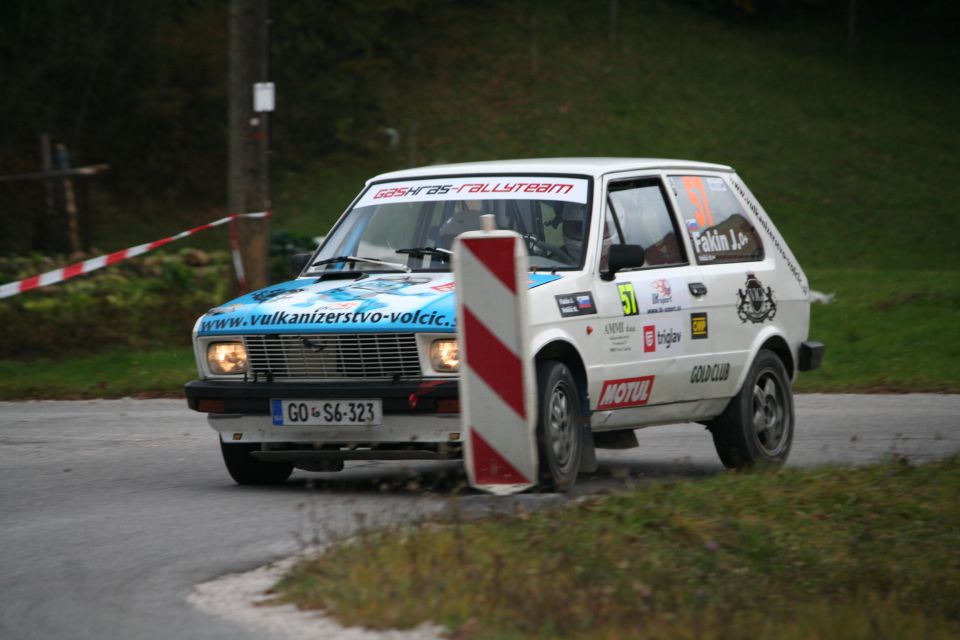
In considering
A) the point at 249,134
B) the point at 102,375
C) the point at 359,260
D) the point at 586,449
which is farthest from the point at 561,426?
the point at 249,134

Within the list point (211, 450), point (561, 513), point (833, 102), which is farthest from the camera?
point (833, 102)

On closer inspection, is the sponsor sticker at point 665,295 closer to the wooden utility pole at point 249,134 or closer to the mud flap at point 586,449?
the mud flap at point 586,449

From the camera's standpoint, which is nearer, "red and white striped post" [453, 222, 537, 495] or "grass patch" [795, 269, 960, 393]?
"red and white striped post" [453, 222, 537, 495]

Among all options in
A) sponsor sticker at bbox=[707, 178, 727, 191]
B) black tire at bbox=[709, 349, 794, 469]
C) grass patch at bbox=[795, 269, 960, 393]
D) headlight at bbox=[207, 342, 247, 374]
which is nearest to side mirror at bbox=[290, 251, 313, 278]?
headlight at bbox=[207, 342, 247, 374]

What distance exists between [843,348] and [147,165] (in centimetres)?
2398

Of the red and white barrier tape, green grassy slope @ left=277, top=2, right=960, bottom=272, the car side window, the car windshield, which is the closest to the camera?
the car windshield

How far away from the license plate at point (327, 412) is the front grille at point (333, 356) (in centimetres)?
15

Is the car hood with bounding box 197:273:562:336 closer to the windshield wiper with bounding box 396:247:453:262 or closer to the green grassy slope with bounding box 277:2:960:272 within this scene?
the windshield wiper with bounding box 396:247:453:262

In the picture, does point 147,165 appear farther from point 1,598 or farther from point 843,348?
point 1,598

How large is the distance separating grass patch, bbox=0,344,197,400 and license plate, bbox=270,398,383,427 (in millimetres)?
6760

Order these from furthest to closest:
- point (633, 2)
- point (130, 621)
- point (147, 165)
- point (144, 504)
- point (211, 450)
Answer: point (633, 2)
point (147, 165)
point (211, 450)
point (144, 504)
point (130, 621)

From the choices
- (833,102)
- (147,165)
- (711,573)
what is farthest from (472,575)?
(833,102)

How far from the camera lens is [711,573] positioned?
6.05 m

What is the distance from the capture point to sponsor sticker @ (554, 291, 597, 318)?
826 cm
